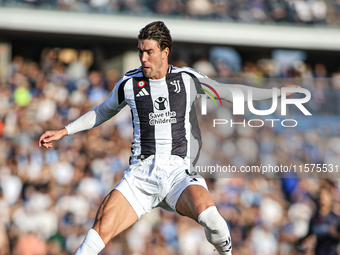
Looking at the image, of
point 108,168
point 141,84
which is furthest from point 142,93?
point 108,168

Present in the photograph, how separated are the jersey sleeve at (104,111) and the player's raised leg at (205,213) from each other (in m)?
1.27

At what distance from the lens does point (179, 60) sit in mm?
16281

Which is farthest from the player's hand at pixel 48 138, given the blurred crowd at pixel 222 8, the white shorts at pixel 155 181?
the blurred crowd at pixel 222 8

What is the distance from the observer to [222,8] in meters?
15.4

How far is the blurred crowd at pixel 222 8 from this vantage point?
1457 cm

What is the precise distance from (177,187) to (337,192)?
6119 mm

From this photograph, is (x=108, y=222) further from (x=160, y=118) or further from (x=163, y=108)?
(x=163, y=108)

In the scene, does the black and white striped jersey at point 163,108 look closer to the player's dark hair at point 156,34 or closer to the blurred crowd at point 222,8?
the player's dark hair at point 156,34

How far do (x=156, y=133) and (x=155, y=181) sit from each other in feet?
1.72

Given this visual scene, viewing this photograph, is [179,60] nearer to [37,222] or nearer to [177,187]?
[37,222]

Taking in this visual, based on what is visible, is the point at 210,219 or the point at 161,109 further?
the point at 161,109

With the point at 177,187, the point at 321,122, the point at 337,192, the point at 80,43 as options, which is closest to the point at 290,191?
the point at 337,192

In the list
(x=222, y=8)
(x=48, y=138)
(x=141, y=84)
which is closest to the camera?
(x=48, y=138)

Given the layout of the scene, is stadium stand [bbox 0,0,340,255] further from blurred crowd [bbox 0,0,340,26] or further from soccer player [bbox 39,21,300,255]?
soccer player [bbox 39,21,300,255]
